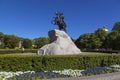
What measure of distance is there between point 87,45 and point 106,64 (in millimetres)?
60502

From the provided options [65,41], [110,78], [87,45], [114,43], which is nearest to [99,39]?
[87,45]

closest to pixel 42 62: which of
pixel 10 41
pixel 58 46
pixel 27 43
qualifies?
pixel 58 46

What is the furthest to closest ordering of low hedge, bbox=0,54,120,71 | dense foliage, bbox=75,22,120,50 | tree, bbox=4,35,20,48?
tree, bbox=4,35,20,48 → dense foliage, bbox=75,22,120,50 → low hedge, bbox=0,54,120,71

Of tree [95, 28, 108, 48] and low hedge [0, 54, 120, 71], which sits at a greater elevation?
tree [95, 28, 108, 48]

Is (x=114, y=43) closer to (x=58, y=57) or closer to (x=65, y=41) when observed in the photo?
(x=65, y=41)

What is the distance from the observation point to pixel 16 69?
13023 mm

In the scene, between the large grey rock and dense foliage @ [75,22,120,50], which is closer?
the large grey rock

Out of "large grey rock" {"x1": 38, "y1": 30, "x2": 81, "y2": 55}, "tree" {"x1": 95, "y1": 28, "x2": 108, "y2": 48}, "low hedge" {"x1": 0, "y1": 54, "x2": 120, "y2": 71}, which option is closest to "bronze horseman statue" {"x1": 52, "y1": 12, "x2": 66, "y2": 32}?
"large grey rock" {"x1": 38, "y1": 30, "x2": 81, "y2": 55}

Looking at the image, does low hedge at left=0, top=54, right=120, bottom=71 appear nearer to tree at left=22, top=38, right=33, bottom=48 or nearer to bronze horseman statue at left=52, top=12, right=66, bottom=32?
bronze horseman statue at left=52, top=12, right=66, bottom=32

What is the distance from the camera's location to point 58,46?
22219 millimetres

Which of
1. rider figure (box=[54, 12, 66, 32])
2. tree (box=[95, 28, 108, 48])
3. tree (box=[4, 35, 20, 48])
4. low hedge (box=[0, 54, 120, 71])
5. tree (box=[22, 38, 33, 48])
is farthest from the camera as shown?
tree (box=[22, 38, 33, 48])

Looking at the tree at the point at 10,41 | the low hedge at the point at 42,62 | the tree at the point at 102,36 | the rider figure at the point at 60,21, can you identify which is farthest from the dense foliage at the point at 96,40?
the low hedge at the point at 42,62

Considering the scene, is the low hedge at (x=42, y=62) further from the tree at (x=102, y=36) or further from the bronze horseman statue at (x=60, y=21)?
the tree at (x=102, y=36)

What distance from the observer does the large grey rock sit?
21.8 metres
